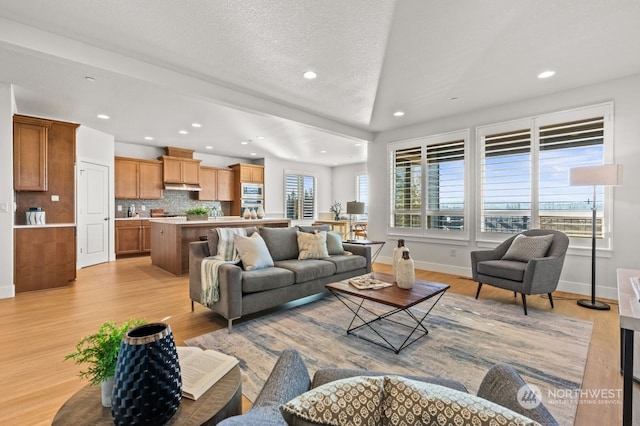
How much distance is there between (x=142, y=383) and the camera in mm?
819

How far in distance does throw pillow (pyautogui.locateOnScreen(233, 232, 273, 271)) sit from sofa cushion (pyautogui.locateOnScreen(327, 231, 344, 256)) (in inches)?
43.4

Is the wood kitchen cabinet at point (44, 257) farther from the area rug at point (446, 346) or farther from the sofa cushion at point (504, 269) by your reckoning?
the sofa cushion at point (504, 269)

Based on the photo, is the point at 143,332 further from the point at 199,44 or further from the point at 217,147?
the point at 217,147

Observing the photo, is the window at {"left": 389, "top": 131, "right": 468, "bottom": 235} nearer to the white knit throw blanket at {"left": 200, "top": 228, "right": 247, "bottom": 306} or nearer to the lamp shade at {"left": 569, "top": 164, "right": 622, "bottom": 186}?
the lamp shade at {"left": 569, "top": 164, "right": 622, "bottom": 186}

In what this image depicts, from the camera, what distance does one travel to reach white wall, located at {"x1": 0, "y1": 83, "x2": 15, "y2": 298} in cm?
374

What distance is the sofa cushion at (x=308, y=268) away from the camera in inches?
130

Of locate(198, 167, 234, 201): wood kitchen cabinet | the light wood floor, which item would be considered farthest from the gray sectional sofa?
locate(198, 167, 234, 201): wood kitchen cabinet

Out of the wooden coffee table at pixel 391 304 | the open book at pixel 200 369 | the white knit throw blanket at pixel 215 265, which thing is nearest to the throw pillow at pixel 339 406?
the open book at pixel 200 369

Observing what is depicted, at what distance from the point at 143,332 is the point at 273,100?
391cm

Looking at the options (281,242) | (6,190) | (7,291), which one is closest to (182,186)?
(6,190)

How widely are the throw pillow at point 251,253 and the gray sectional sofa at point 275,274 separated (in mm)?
65

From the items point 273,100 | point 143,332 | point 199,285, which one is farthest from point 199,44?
point 143,332

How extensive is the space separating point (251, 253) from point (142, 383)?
2.37 metres

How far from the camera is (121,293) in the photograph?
4.00m
